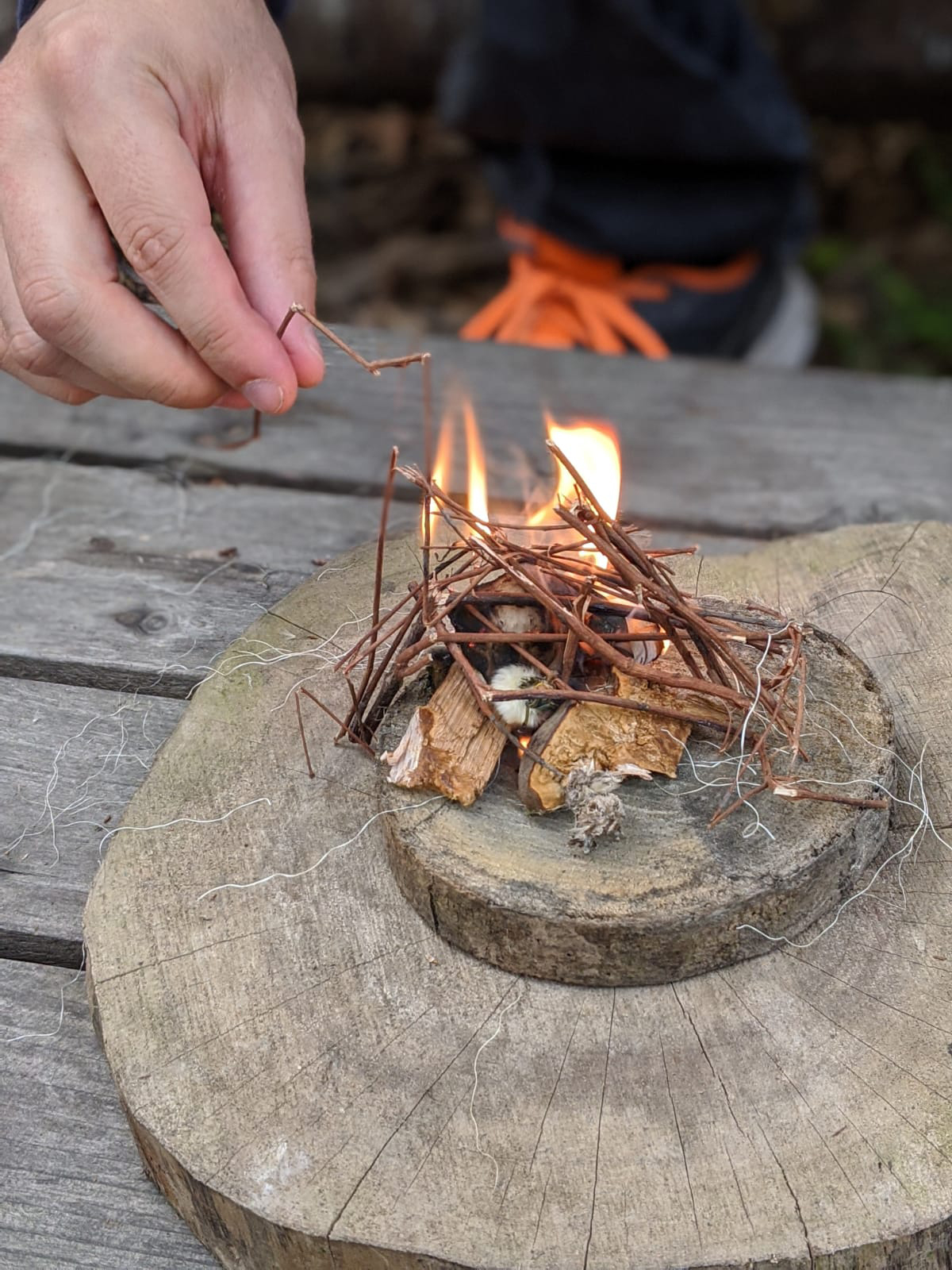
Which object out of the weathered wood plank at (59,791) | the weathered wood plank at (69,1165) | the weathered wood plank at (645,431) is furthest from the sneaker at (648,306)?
the weathered wood plank at (69,1165)

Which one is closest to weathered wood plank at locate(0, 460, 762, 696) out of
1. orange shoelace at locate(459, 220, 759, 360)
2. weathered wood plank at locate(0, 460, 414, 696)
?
weathered wood plank at locate(0, 460, 414, 696)

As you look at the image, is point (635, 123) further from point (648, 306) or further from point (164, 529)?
point (164, 529)

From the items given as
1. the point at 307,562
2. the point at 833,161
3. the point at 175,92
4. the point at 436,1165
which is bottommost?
the point at 436,1165

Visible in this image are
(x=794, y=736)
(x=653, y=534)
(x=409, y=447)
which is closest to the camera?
(x=794, y=736)

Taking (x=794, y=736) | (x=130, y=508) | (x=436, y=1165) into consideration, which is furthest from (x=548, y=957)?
(x=130, y=508)

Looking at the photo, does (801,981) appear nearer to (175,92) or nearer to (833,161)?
(175,92)
